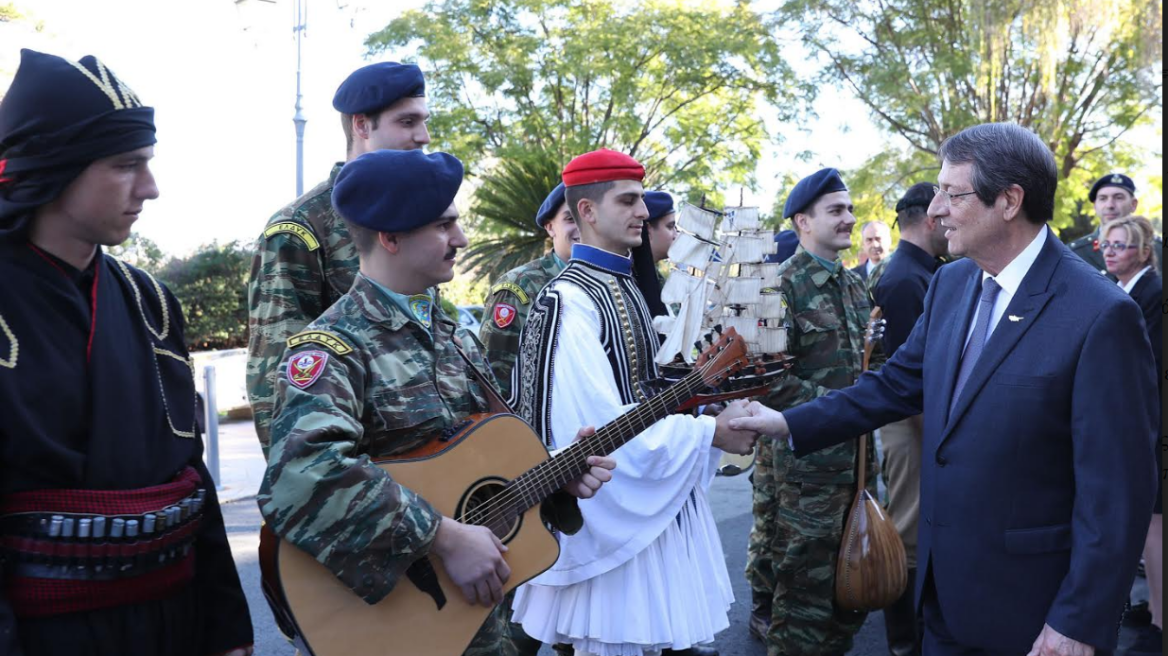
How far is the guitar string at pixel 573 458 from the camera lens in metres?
2.66

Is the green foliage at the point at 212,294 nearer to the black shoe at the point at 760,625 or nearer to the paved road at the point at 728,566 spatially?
the paved road at the point at 728,566

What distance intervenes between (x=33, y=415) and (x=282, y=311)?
130 centimetres

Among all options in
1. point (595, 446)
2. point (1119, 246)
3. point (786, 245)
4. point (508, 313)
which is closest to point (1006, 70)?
point (786, 245)

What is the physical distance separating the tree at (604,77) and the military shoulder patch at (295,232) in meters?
17.1

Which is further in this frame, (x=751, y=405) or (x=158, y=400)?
(x=751, y=405)

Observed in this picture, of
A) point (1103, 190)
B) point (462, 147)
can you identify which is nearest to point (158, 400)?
point (1103, 190)

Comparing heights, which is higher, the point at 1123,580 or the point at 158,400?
the point at 158,400

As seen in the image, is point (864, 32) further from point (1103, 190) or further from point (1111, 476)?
point (1111, 476)

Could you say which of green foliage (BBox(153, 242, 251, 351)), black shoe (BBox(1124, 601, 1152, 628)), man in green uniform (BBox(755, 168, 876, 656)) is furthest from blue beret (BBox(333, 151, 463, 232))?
green foliage (BBox(153, 242, 251, 351))

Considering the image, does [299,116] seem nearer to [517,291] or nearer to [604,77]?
[604,77]

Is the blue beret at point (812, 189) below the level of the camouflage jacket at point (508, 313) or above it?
above

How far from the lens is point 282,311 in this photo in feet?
10.5

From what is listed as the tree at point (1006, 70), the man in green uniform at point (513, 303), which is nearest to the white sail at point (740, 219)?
the man in green uniform at point (513, 303)

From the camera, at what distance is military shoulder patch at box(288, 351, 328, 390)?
233 centimetres
